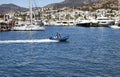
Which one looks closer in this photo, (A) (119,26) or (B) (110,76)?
(B) (110,76)

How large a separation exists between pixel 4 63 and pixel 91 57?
12346mm

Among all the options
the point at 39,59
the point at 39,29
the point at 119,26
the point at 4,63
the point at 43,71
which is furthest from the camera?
the point at 119,26

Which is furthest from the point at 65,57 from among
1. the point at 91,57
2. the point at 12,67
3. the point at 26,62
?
the point at 12,67

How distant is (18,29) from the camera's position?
149500 millimetres

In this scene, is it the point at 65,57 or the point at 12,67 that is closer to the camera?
the point at 12,67

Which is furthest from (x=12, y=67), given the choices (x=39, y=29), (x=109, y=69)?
(x=39, y=29)

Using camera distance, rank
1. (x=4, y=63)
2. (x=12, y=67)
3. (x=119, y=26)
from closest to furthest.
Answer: (x=12, y=67) < (x=4, y=63) < (x=119, y=26)

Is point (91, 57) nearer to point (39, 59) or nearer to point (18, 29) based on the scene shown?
point (39, 59)

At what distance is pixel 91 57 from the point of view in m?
→ 53.6

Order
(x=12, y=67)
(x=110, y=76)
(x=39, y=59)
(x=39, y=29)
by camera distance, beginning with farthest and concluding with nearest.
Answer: (x=39, y=29) < (x=39, y=59) < (x=12, y=67) < (x=110, y=76)

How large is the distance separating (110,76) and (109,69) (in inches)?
170

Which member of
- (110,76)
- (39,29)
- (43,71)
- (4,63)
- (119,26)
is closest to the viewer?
(110,76)

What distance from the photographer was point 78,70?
137 feet

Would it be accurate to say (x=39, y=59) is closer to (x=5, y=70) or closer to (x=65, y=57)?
(x=65, y=57)
